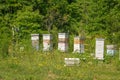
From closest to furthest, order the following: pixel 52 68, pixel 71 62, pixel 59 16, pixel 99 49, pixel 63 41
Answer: pixel 52 68 < pixel 71 62 < pixel 99 49 < pixel 63 41 < pixel 59 16

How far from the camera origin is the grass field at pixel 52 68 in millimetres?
8047

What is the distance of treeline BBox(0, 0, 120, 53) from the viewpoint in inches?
835

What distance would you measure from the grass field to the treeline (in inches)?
A: 344

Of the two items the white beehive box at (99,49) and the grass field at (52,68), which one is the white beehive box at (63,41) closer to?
the grass field at (52,68)

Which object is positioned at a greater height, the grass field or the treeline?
the treeline

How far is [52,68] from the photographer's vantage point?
29.4ft

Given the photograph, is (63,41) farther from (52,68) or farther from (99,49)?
(52,68)

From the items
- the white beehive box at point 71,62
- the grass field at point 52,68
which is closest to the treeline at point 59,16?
the grass field at point 52,68

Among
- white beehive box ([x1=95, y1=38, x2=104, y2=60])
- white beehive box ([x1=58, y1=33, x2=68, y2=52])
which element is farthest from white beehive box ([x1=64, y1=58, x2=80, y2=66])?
white beehive box ([x1=58, y1=33, x2=68, y2=52])

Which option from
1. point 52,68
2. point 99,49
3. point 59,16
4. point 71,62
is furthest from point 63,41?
point 59,16

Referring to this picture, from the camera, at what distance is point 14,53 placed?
1146 centimetres

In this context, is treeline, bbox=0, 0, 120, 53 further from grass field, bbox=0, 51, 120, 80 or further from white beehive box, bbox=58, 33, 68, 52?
grass field, bbox=0, 51, 120, 80

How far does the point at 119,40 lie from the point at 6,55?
7056 millimetres

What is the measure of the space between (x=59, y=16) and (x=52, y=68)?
1524cm
